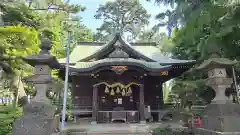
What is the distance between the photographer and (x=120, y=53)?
44.2 ft

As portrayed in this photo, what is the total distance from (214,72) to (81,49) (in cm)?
1265

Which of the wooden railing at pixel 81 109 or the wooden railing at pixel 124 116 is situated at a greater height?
the wooden railing at pixel 81 109

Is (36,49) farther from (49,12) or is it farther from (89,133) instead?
(49,12)

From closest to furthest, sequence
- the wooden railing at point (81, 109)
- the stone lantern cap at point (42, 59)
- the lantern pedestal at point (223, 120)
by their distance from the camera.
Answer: the lantern pedestal at point (223, 120) < the stone lantern cap at point (42, 59) < the wooden railing at point (81, 109)

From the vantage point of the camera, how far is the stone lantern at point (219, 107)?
6.22 m

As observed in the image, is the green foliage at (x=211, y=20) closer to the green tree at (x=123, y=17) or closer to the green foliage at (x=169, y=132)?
the green foliage at (x=169, y=132)

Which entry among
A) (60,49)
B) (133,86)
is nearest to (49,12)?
(60,49)

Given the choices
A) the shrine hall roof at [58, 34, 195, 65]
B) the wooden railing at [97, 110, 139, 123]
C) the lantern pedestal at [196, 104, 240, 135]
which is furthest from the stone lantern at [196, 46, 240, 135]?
the shrine hall roof at [58, 34, 195, 65]

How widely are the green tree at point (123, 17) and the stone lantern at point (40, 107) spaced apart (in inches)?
959

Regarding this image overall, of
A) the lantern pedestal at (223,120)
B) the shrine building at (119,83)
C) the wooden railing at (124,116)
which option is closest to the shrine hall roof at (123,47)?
the shrine building at (119,83)

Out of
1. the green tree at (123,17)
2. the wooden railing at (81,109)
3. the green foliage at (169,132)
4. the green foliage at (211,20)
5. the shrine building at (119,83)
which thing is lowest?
the green foliage at (169,132)

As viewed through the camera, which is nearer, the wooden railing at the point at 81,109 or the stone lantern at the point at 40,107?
the stone lantern at the point at 40,107

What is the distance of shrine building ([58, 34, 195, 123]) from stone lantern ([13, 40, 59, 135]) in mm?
A: 4703

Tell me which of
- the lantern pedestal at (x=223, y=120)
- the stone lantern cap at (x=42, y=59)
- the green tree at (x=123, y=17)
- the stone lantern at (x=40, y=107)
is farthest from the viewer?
the green tree at (x=123, y=17)
